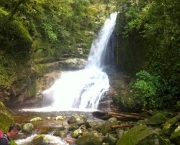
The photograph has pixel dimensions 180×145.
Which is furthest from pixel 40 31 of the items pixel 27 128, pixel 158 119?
pixel 158 119

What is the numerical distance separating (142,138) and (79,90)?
8.46 m

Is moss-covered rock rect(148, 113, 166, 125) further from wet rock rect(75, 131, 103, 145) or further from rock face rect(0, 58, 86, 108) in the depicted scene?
rock face rect(0, 58, 86, 108)

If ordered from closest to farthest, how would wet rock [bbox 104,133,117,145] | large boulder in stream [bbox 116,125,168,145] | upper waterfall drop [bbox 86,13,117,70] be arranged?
1. large boulder in stream [bbox 116,125,168,145]
2. wet rock [bbox 104,133,117,145]
3. upper waterfall drop [bbox 86,13,117,70]

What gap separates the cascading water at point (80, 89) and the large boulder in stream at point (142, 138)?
647 centimetres

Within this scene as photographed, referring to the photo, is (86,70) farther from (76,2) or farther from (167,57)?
(167,57)

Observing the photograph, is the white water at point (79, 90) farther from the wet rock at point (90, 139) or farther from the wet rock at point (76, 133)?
the wet rock at point (90, 139)

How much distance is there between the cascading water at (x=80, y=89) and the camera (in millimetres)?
13245

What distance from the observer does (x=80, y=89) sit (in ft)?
46.6

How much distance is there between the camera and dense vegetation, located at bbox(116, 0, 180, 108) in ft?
27.7

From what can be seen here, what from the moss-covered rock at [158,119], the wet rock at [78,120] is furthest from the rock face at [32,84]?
the moss-covered rock at [158,119]

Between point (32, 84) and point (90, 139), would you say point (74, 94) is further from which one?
point (90, 139)

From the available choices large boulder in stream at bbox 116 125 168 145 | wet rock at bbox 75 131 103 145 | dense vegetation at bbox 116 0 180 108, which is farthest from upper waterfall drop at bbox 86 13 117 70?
large boulder in stream at bbox 116 125 168 145

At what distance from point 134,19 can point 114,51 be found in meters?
3.33

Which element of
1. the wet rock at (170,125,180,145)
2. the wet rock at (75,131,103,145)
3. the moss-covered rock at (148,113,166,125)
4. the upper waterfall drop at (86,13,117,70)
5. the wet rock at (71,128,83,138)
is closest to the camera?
the wet rock at (170,125,180,145)
